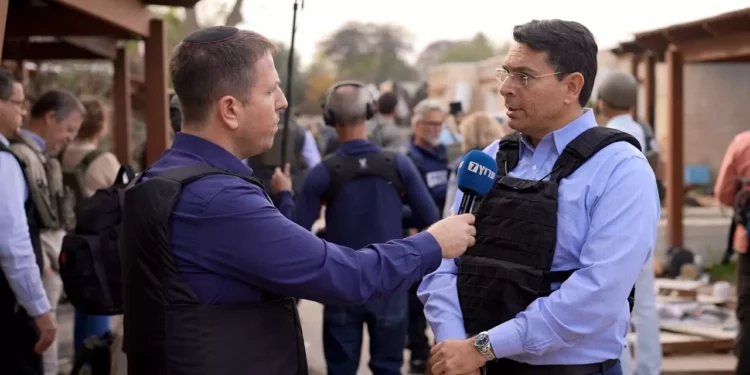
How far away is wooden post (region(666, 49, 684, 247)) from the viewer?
11.1 metres

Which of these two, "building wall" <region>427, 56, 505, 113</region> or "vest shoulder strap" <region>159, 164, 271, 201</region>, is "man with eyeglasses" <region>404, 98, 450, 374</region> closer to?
"vest shoulder strap" <region>159, 164, 271, 201</region>

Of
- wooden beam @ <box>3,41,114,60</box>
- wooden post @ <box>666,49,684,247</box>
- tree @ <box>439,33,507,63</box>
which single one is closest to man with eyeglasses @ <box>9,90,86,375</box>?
wooden beam @ <box>3,41,114,60</box>

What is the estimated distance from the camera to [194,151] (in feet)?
→ 8.07

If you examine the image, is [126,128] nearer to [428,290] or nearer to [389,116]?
[389,116]

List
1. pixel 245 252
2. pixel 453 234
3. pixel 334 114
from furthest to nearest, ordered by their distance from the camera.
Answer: pixel 334 114 < pixel 453 234 < pixel 245 252

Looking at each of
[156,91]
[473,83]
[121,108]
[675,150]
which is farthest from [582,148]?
[473,83]

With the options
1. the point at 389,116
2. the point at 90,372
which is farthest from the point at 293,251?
the point at 389,116

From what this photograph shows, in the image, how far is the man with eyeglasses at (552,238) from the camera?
2.74 m

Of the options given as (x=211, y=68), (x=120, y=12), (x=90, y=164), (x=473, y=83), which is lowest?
(x=473, y=83)

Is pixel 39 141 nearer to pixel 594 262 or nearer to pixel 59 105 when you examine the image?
pixel 59 105

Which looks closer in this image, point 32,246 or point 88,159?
point 32,246

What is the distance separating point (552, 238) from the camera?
2834 millimetres

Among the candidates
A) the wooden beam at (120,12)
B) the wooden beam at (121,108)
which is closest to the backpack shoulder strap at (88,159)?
the wooden beam at (120,12)

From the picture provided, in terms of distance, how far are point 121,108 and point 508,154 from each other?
8285 mm
